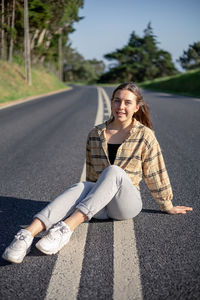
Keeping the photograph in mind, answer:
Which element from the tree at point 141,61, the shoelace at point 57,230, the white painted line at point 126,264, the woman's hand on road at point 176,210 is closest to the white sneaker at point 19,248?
the shoelace at point 57,230

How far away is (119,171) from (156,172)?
19.8 inches

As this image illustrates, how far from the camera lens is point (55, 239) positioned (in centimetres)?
257

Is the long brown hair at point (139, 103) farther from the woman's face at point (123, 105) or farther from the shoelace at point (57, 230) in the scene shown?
the shoelace at point (57, 230)

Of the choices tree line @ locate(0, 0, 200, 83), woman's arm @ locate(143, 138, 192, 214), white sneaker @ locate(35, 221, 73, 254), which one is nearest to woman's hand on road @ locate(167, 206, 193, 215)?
woman's arm @ locate(143, 138, 192, 214)

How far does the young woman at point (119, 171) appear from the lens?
9.11 ft

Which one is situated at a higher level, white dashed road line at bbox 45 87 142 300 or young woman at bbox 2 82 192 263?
young woman at bbox 2 82 192 263

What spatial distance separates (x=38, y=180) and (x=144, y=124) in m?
2.03

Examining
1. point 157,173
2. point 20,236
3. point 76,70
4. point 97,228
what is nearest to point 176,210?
point 157,173

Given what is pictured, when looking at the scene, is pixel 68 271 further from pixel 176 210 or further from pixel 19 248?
pixel 176 210

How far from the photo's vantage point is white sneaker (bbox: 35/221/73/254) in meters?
2.54

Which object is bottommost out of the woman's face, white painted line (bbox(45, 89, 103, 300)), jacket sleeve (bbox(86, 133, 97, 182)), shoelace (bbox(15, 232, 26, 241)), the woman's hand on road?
white painted line (bbox(45, 89, 103, 300))

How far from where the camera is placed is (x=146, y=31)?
84.8m

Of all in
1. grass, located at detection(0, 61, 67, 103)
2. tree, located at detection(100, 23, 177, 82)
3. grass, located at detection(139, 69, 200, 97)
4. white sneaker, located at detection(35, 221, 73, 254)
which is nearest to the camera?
white sneaker, located at detection(35, 221, 73, 254)

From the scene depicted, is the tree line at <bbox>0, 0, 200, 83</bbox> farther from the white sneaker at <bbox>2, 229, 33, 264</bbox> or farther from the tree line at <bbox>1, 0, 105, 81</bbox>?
the white sneaker at <bbox>2, 229, 33, 264</bbox>
